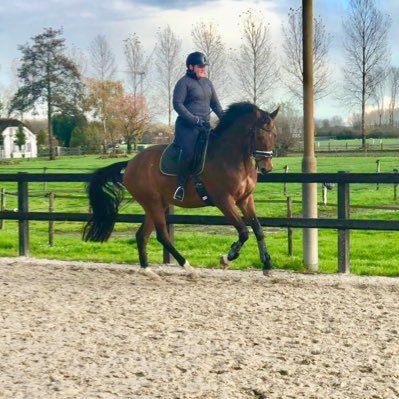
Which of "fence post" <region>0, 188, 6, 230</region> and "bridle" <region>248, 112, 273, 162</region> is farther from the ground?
"bridle" <region>248, 112, 273, 162</region>

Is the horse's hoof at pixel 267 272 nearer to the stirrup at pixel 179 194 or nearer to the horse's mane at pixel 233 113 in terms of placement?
the stirrup at pixel 179 194

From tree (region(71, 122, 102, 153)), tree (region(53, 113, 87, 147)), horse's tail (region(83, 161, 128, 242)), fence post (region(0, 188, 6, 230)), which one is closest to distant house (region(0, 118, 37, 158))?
tree (region(53, 113, 87, 147))

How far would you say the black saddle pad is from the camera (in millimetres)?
8016

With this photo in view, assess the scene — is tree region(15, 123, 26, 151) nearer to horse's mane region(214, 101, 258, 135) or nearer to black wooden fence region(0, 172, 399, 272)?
black wooden fence region(0, 172, 399, 272)

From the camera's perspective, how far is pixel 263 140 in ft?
25.8

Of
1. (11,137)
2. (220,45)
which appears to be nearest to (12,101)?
(11,137)

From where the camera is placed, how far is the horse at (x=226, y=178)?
794 cm

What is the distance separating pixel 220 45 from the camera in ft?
182

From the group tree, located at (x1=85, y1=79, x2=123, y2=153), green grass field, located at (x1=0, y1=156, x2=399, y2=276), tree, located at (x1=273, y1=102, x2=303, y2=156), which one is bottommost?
green grass field, located at (x1=0, y1=156, x2=399, y2=276)

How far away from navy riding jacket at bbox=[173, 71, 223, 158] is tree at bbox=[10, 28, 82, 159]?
6697cm

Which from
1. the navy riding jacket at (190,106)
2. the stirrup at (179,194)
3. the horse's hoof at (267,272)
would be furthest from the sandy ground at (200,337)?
the navy riding jacket at (190,106)

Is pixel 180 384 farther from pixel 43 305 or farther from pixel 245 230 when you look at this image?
pixel 245 230

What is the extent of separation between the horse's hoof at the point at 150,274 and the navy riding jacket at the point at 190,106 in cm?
144

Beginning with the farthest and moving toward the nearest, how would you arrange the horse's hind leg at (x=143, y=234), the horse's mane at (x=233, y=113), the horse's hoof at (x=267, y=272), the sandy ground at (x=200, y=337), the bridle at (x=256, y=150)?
the horse's hind leg at (x=143, y=234) < the horse's hoof at (x=267, y=272) < the horse's mane at (x=233, y=113) < the bridle at (x=256, y=150) < the sandy ground at (x=200, y=337)
